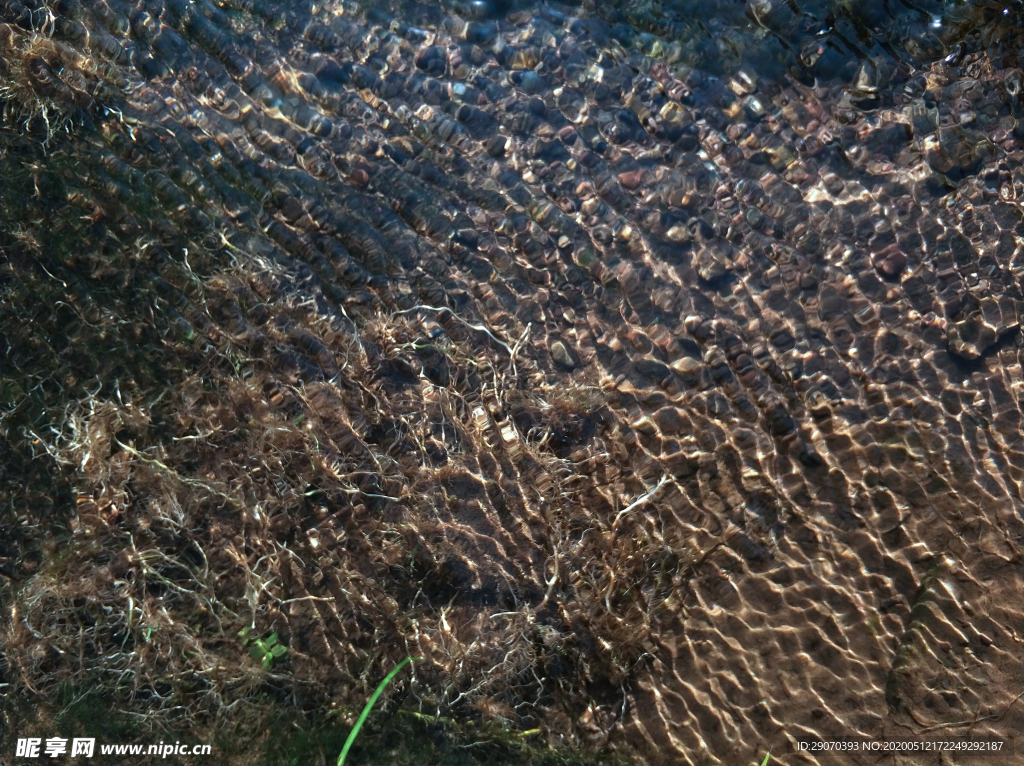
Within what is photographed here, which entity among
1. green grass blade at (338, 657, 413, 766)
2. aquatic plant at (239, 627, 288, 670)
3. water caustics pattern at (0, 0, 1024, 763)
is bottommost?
aquatic plant at (239, 627, 288, 670)

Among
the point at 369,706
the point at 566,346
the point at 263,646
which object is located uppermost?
the point at 566,346

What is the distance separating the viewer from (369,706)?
2.83 metres

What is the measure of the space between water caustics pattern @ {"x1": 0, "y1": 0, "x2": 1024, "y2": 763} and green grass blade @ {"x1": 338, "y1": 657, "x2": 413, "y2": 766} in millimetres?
70

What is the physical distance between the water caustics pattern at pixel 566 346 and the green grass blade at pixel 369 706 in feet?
0.23

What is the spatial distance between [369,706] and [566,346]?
1583mm

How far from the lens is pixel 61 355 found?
3.31 meters

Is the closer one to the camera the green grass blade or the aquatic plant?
the green grass blade

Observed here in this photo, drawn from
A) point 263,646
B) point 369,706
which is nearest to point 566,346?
point 369,706

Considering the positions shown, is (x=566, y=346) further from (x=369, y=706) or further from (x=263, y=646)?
(x=263, y=646)

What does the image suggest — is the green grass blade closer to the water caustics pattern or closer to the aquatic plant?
the water caustics pattern

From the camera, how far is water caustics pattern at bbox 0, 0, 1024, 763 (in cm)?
308

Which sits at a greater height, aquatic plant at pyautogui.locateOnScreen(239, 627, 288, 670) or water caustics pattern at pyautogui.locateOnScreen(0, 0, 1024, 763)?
water caustics pattern at pyautogui.locateOnScreen(0, 0, 1024, 763)

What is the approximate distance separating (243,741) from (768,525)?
2.21m

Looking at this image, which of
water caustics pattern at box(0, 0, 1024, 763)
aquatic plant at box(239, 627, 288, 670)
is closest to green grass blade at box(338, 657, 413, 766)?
water caustics pattern at box(0, 0, 1024, 763)
